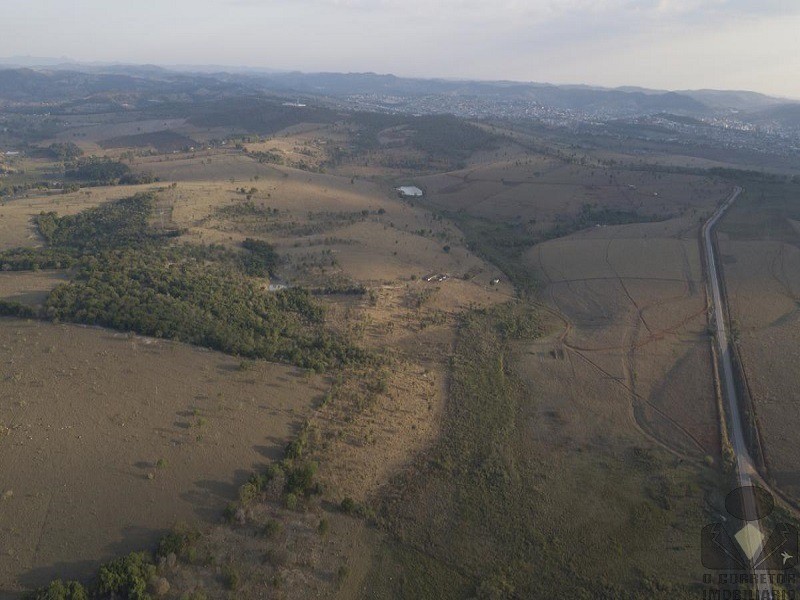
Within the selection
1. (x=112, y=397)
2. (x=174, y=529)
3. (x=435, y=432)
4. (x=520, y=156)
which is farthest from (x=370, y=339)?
(x=520, y=156)

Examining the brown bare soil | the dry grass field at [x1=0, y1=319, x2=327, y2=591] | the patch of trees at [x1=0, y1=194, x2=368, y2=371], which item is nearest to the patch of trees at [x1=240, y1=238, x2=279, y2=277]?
the patch of trees at [x1=0, y1=194, x2=368, y2=371]

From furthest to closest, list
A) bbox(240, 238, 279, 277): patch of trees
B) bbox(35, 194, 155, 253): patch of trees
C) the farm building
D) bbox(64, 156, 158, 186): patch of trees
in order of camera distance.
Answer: the farm building
bbox(64, 156, 158, 186): patch of trees
bbox(35, 194, 155, 253): patch of trees
bbox(240, 238, 279, 277): patch of trees

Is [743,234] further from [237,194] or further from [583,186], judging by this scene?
[237,194]

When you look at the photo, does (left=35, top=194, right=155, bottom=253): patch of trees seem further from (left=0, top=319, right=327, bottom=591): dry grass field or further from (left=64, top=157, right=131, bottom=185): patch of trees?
(left=64, top=157, right=131, bottom=185): patch of trees

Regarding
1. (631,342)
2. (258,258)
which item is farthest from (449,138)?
(631,342)

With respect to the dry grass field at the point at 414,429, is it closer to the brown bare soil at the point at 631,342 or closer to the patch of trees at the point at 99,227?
the brown bare soil at the point at 631,342

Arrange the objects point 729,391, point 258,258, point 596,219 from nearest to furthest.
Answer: point 729,391, point 258,258, point 596,219
